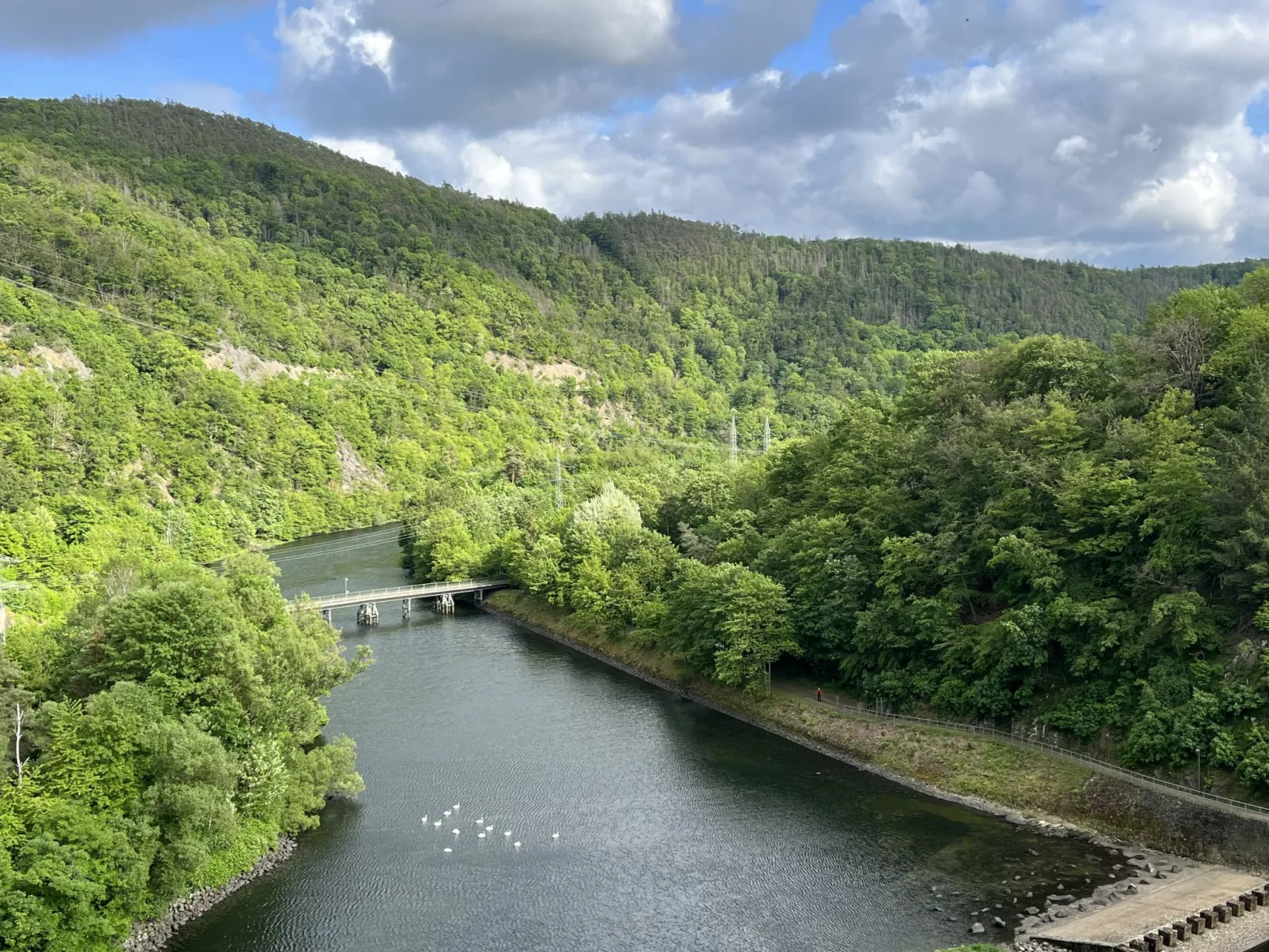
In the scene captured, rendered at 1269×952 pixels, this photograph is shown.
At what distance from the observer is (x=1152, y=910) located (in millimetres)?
34438

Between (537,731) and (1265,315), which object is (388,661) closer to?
(537,731)

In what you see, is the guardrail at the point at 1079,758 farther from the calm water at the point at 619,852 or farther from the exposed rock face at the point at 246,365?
the exposed rock face at the point at 246,365

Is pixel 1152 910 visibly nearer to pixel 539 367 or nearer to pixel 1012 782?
pixel 1012 782

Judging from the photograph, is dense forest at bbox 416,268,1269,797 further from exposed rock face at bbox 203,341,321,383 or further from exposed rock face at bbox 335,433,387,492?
exposed rock face at bbox 203,341,321,383

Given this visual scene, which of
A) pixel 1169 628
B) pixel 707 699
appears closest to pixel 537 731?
pixel 707 699

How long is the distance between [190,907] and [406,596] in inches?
2105

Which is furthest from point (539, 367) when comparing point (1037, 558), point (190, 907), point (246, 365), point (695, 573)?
point (190, 907)

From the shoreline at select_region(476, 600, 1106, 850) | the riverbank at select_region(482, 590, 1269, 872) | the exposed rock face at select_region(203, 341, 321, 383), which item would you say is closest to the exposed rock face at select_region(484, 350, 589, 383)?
the exposed rock face at select_region(203, 341, 321, 383)

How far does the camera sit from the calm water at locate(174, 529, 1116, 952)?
3497 cm

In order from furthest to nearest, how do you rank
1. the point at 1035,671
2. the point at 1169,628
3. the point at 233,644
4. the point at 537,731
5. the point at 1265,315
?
the point at 537,731, the point at 1265,315, the point at 1035,671, the point at 1169,628, the point at 233,644

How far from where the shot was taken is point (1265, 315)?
51.7 meters

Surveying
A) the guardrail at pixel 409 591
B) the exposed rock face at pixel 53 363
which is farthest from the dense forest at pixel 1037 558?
the exposed rock face at pixel 53 363

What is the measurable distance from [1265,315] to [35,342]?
366 feet

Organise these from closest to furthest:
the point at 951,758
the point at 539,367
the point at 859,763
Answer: the point at 951,758, the point at 859,763, the point at 539,367
